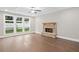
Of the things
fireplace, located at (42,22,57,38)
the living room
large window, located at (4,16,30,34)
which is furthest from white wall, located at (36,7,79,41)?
large window, located at (4,16,30,34)

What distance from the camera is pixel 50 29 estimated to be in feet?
23.5

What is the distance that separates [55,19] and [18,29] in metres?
3.92

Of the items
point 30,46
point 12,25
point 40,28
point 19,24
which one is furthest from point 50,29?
point 12,25

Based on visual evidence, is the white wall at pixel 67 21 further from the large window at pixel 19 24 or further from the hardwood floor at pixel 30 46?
the large window at pixel 19 24

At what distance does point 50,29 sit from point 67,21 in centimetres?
189

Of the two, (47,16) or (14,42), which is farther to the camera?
(47,16)

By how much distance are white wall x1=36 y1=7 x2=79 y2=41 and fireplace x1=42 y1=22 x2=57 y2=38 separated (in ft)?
1.12

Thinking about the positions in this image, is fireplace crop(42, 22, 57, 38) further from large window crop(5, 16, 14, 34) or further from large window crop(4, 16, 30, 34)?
large window crop(5, 16, 14, 34)

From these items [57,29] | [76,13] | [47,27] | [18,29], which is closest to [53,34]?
[57,29]

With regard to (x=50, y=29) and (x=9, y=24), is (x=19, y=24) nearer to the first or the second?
(x=9, y=24)

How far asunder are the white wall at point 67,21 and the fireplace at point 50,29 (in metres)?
0.34

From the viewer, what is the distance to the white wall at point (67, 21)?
191 inches
